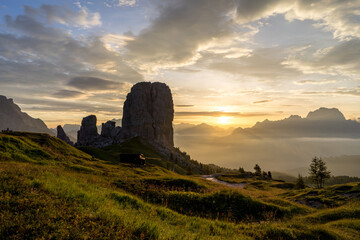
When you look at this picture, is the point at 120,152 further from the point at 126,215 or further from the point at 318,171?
the point at 126,215

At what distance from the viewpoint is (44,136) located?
173ft

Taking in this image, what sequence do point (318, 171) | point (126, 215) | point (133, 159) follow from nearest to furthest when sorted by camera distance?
point (126, 215) < point (133, 159) < point (318, 171)

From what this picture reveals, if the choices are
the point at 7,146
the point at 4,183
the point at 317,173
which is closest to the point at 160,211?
the point at 4,183

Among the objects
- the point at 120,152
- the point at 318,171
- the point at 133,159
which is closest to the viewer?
the point at 133,159

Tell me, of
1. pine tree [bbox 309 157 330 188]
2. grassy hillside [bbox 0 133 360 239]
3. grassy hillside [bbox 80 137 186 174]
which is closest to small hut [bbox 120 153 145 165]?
grassy hillside [bbox 80 137 186 174]

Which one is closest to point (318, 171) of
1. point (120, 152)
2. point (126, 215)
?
point (126, 215)

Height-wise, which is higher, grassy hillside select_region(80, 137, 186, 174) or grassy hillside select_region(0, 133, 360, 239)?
grassy hillside select_region(0, 133, 360, 239)

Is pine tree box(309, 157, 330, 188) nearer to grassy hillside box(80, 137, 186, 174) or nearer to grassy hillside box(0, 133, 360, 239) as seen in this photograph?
grassy hillside box(0, 133, 360, 239)

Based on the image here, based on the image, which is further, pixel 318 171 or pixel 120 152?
pixel 120 152

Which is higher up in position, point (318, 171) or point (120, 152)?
point (318, 171)

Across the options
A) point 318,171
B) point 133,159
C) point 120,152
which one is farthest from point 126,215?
point 120,152

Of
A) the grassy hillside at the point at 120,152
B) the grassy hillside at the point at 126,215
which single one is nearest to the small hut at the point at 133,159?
the grassy hillside at the point at 120,152

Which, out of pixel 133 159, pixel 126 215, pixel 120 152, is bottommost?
pixel 120 152

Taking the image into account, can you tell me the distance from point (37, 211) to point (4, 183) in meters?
3.70
